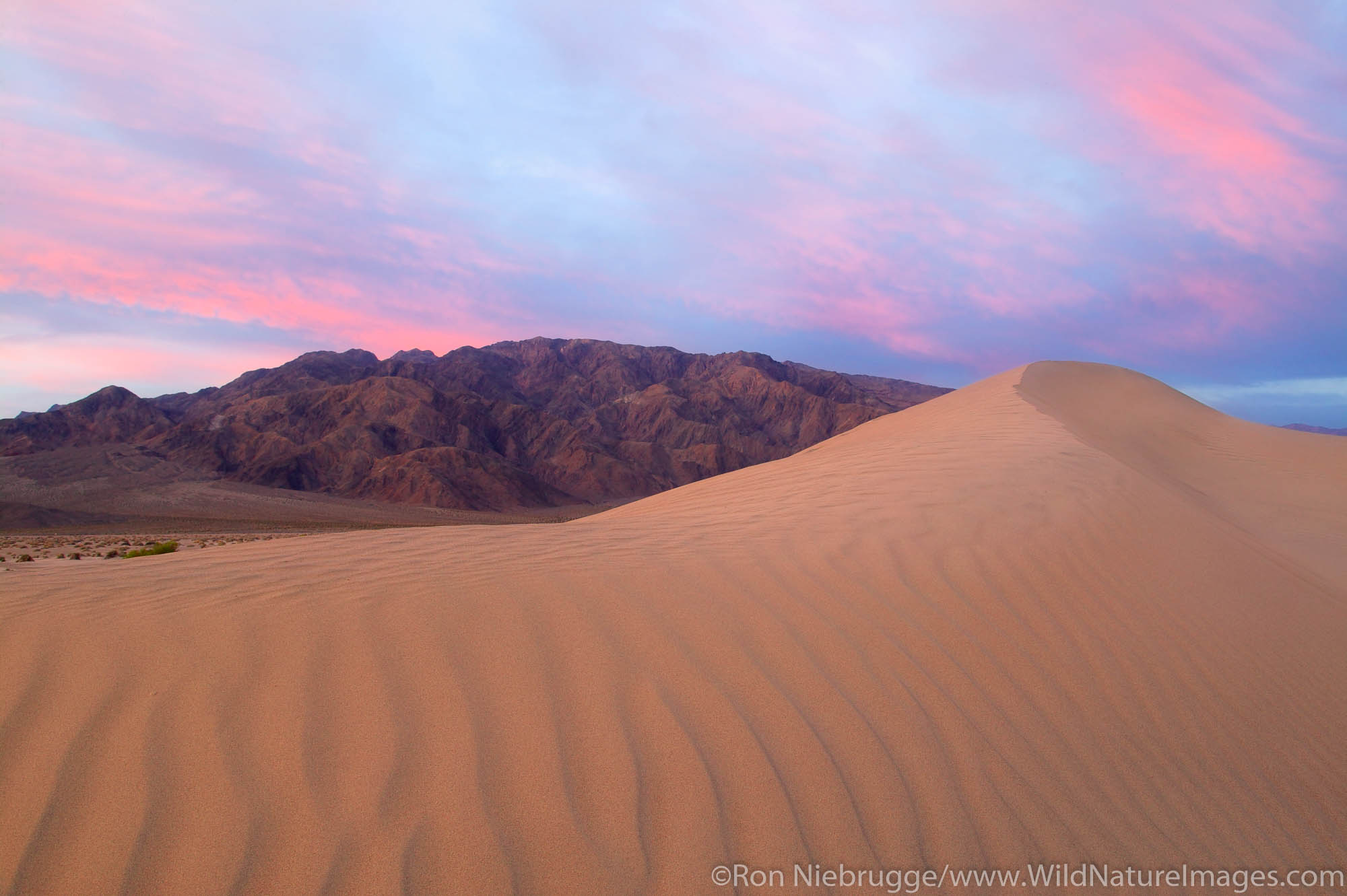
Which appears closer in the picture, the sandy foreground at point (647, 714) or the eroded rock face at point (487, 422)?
the sandy foreground at point (647, 714)

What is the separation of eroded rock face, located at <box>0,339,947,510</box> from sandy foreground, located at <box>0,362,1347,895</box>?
1886 inches

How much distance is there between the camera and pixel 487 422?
2751 inches

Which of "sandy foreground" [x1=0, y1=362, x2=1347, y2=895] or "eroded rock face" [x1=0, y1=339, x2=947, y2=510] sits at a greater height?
"eroded rock face" [x1=0, y1=339, x2=947, y2=510]

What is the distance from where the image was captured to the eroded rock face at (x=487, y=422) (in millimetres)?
53969

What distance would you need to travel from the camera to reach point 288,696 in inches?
106

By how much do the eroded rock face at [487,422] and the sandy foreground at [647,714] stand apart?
47897mm

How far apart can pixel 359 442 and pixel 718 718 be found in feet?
193

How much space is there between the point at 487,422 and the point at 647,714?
69.4 m

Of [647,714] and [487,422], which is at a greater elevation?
[487,422]

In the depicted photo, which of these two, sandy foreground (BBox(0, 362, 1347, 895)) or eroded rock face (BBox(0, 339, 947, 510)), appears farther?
eroded rock face (BBox(0, 339, 947, 510))

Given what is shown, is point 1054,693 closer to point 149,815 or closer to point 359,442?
point 149,815

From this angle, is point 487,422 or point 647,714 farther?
point 487,422

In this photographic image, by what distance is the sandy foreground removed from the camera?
7.16 ft

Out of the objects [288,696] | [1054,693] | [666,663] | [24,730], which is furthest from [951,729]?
[24,730]
